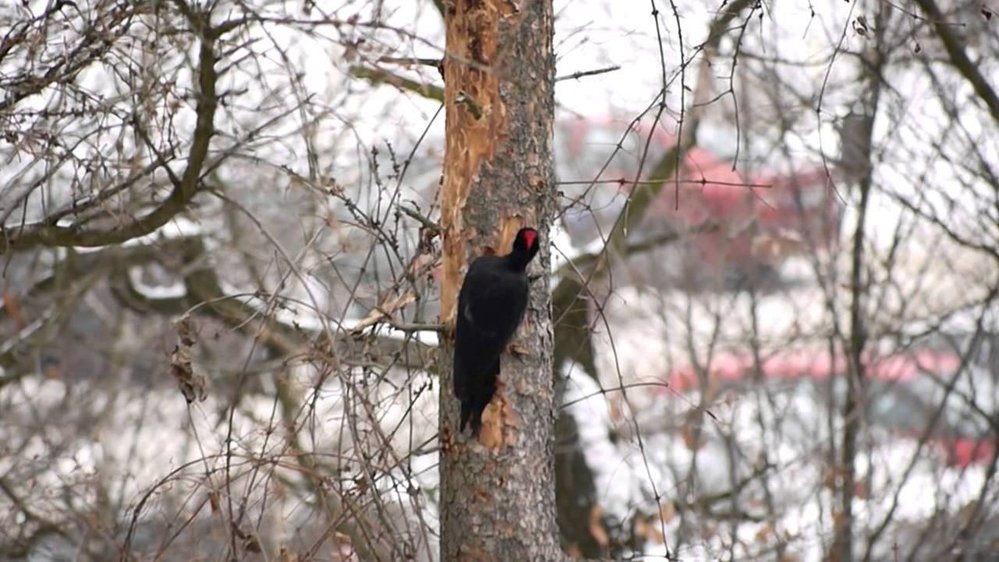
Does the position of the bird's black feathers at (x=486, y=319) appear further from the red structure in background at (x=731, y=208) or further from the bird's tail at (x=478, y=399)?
the red structure in background at (x=731, y=208)

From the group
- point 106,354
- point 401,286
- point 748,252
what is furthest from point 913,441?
point 401,286

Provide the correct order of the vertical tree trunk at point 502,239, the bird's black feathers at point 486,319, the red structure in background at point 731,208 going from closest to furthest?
the bird's black feathers at point 486,319 → the vertical tree trunk at point 502,239 → the red structure in background at point 731,208

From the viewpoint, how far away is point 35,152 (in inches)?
161

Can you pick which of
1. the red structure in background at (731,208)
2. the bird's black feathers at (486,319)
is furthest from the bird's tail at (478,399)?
the red structure in background at (731,208)

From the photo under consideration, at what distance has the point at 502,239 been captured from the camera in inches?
160

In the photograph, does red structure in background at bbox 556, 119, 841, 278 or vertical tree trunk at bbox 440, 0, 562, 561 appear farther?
red structure in background at bbox 556, 119, 841, 278

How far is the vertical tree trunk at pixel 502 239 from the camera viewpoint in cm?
394

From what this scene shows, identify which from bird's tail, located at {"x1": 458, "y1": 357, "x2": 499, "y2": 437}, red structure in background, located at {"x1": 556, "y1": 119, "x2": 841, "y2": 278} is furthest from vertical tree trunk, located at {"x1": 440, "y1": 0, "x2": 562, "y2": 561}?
red structure in background, located at {"x1": 556, "y1": 119, "x2": 841, "y2": 278}

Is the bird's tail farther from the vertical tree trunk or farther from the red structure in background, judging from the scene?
the red structure in background

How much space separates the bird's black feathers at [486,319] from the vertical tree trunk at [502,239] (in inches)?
3.2

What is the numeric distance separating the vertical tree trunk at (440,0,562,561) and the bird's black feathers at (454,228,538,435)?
82mm

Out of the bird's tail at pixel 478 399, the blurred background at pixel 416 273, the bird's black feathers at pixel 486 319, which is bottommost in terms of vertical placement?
the bird's tail at pixel 478 399

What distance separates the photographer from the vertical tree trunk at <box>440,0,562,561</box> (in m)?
3.94

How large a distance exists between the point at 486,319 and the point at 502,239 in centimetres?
36
